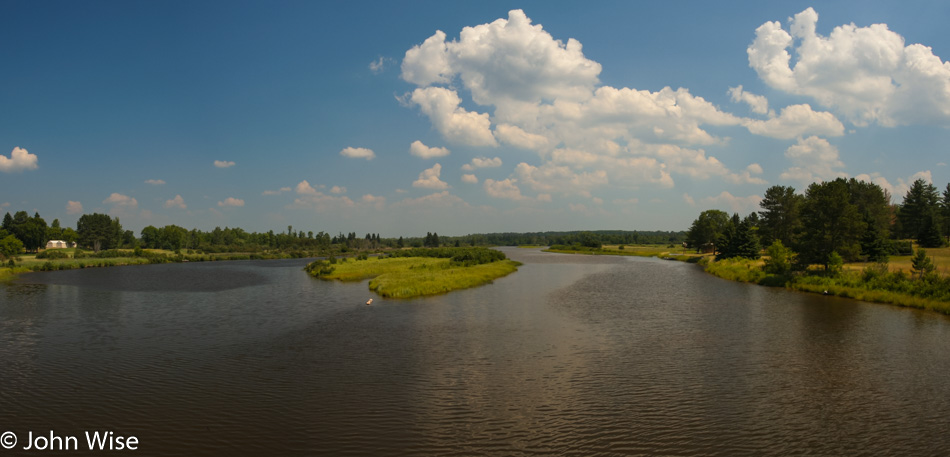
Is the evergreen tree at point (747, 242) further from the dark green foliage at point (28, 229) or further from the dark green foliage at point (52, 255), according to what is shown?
the dark green foliage at point (28, 229)

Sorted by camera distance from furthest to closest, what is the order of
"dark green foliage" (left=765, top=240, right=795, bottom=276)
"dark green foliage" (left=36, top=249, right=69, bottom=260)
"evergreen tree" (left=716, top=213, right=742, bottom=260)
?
"dark green foliage" (left=36, top=249, right=69, bottom=260) → "evergreen tree" (left=716, top=213, right=742, bottom=260) → "dark green foliage" (left=765, top=240, right=795, bottom=276)

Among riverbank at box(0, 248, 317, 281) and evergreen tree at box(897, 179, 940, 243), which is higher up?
evergreen tree at box(897, 179, 940, 243)

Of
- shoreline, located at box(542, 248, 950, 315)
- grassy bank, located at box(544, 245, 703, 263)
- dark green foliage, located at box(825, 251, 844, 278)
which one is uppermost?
dark green foliage, located at box(825, 251, 844, 278)

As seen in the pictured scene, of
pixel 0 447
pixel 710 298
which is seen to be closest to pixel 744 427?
pixel 0 447

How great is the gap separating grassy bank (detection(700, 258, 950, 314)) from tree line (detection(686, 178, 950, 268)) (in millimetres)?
3266

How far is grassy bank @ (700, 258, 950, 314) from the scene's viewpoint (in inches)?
1337

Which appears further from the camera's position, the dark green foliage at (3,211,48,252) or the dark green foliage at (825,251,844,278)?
the dark green foliage at (3,211,48,252)

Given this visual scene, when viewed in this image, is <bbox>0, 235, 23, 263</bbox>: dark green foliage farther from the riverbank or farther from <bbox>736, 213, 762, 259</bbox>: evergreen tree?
<bbox>736, 213, 762, 259</bbox>: evergreen tree

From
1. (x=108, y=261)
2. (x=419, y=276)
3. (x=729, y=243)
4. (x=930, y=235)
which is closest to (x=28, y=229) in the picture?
(x=108, y=261)

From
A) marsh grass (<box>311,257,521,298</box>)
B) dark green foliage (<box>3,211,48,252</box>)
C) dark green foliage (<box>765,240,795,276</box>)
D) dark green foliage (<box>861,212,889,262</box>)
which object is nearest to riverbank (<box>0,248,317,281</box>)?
dark green foliage (<box>3,211,48,252</box>)

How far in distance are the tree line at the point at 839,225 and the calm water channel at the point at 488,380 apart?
52.4ft

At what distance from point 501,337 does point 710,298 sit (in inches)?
1022

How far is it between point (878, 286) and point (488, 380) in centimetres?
3981

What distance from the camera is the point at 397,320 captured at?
31.5 m
